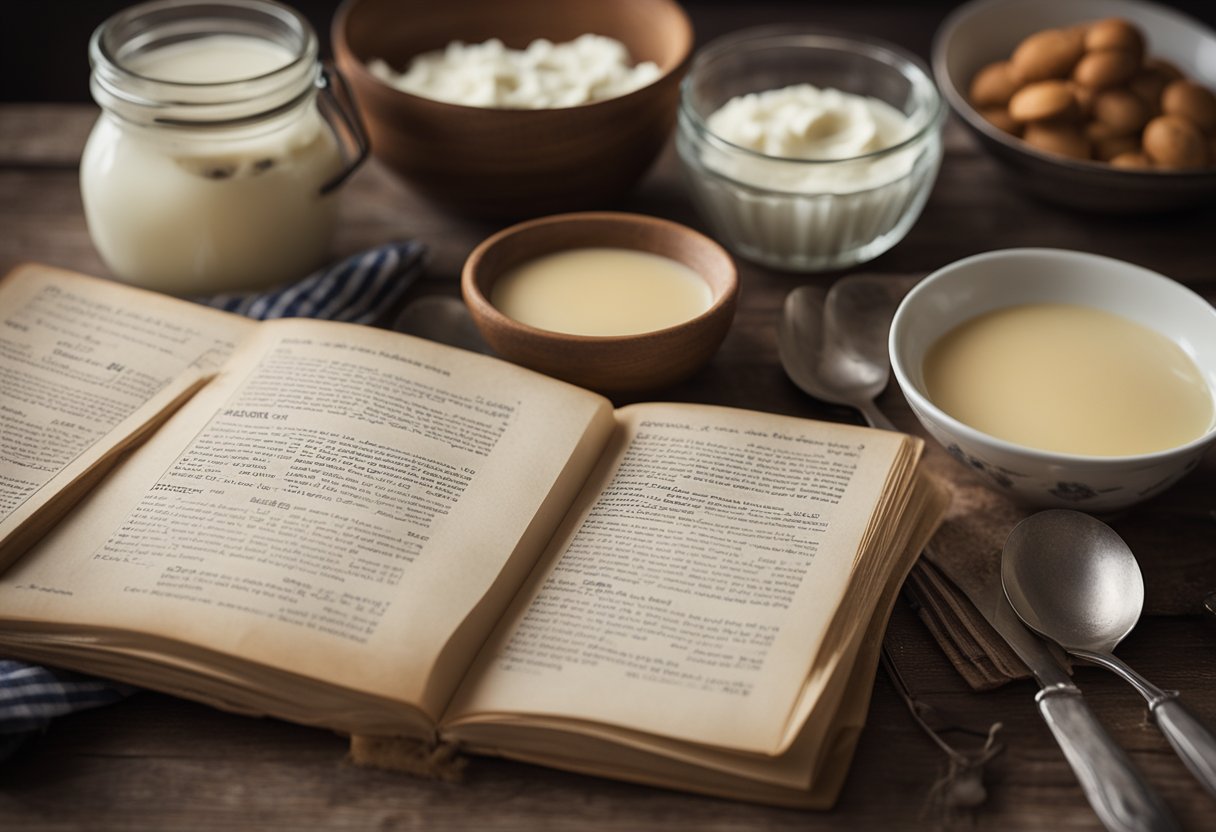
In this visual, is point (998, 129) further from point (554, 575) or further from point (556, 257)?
point (554, 575)

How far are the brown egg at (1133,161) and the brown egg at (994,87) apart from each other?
142 mm

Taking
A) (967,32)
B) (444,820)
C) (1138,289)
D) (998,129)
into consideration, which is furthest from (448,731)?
(967,32)

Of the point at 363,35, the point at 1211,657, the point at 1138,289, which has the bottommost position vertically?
the point at 1211,657

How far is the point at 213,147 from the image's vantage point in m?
1.10

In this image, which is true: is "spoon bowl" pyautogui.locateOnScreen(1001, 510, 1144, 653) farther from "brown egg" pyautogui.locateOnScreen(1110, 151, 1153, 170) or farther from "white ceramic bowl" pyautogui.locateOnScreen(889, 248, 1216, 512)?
"brown egg" pyautogui.locateOnScreen(1110, 151, 1153, 170)

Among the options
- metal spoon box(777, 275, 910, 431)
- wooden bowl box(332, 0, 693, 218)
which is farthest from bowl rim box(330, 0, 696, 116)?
metal spoon box(777, 275, 910, 431)

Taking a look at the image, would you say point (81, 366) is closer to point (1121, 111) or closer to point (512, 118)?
point (512, 118)

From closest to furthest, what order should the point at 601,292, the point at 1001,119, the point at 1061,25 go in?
the point at 601,292, the point at 1001,119, the point at 1061,25

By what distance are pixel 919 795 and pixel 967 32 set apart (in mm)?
984

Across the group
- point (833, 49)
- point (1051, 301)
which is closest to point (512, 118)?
point (833, 49)

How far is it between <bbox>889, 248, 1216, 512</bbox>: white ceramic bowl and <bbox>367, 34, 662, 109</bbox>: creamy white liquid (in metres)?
0.41

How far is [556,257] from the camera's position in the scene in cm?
112

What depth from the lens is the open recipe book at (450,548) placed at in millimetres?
746

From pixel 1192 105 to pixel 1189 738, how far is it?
0.77 m
